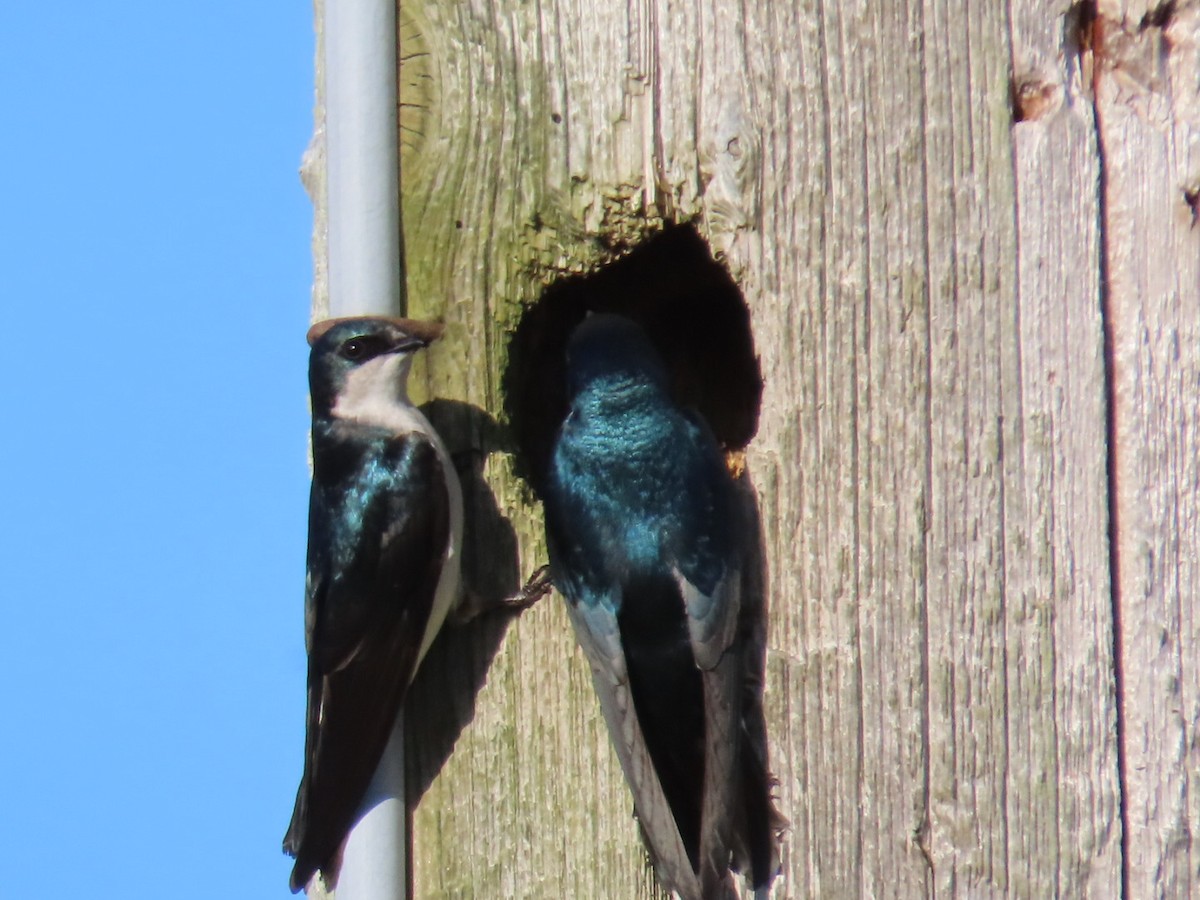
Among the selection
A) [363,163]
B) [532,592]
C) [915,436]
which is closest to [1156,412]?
[915,436]

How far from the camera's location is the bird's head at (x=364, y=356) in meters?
1.94

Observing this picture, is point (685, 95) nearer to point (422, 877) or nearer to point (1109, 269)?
point (1109, 269)

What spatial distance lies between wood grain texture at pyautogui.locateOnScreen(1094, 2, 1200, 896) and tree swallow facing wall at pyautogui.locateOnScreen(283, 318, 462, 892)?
32.1 inches

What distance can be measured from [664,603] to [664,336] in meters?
0.79

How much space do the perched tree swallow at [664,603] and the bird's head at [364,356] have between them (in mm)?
237

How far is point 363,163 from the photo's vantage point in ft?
6.52

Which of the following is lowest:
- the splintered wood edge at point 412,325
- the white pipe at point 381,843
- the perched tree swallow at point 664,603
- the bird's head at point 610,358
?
the white pipe at point 381,843

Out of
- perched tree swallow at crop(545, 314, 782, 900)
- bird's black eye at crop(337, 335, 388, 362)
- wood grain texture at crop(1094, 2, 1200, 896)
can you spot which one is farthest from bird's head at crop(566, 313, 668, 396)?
wood grain texture at crop(1094, 2, 1200, 896)

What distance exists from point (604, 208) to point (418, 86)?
29 centimetres

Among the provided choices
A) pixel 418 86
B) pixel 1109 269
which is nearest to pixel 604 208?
pixel 418 86

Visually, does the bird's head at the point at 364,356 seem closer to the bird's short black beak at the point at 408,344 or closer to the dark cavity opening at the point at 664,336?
the bird's short black beak at the point at 408,344

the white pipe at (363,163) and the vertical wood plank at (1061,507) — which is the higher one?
the white pipe at (363,163)

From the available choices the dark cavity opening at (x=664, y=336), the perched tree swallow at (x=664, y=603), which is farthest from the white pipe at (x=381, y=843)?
the dark cavity opening at (x=664, y=336)

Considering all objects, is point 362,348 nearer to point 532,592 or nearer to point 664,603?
point 532,592
